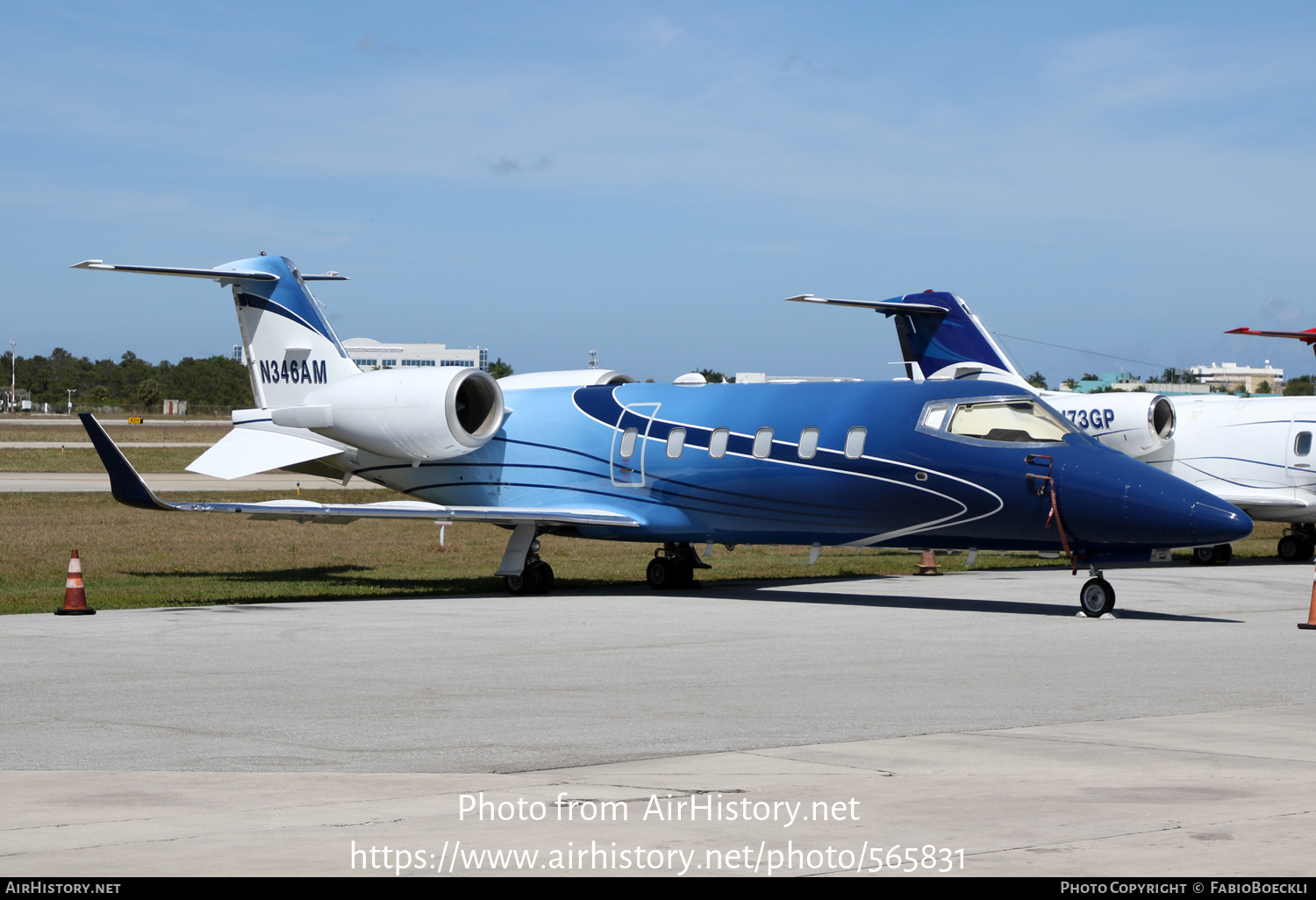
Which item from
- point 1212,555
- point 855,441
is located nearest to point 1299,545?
point 1212,555

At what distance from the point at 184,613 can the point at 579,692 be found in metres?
8.17

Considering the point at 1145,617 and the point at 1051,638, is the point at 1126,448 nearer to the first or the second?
the point at 1145,617

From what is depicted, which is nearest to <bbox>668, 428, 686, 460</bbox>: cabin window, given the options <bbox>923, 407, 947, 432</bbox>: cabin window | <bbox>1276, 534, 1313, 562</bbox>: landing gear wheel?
<bbox>923, 407, 947, 432</bbox>: cabin window

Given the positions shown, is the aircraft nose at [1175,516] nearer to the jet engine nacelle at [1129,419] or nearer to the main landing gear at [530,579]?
the main landing gear at [530,579]

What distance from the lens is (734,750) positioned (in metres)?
8.60

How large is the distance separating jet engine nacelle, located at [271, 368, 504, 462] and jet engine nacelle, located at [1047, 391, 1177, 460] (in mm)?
12866

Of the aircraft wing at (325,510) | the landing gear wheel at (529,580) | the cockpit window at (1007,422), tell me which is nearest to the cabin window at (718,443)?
the aircraft wing at (325,510)

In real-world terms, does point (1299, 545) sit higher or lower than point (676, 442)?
lower

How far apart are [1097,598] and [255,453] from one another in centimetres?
1282

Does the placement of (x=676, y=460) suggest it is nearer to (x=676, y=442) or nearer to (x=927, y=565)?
(x=676, y=442)

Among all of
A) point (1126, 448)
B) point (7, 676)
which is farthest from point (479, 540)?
point (7, 676)

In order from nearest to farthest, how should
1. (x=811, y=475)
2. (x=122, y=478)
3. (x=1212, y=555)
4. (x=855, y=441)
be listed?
(x=855, y=441) < (x=122, y=478) < (x=811, y=475) < (x=1212, y=555)

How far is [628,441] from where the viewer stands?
21.3 metres

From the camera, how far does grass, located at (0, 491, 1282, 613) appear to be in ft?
70.5
